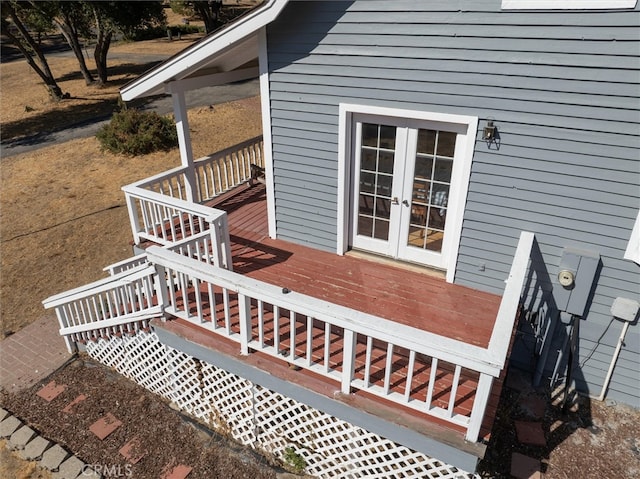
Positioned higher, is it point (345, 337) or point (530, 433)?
point (345, 337)

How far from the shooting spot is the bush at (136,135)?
13.4 metres

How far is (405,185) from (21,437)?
544 cm

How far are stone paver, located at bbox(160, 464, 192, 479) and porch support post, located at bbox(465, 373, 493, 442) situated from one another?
2976mm

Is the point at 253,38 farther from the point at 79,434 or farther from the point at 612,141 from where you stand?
the point at 79,434

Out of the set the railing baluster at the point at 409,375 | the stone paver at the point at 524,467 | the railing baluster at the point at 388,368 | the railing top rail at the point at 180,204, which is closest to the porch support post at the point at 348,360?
the railing baluster at the point at 388,368

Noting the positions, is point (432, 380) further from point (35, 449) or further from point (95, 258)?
point (95, 258)

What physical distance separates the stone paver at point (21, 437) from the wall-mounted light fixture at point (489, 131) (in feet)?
20.2

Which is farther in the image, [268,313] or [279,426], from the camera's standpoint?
[268,313]

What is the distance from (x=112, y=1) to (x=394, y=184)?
20.5m

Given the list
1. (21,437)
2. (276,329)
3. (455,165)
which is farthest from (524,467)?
(21,437)

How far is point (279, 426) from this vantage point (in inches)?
177

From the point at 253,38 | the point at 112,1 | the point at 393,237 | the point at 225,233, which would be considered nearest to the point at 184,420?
the point at 225,233

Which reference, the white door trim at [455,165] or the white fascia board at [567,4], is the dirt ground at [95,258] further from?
the white fascia board at [567,4]

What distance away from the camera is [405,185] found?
5270 millimetres
